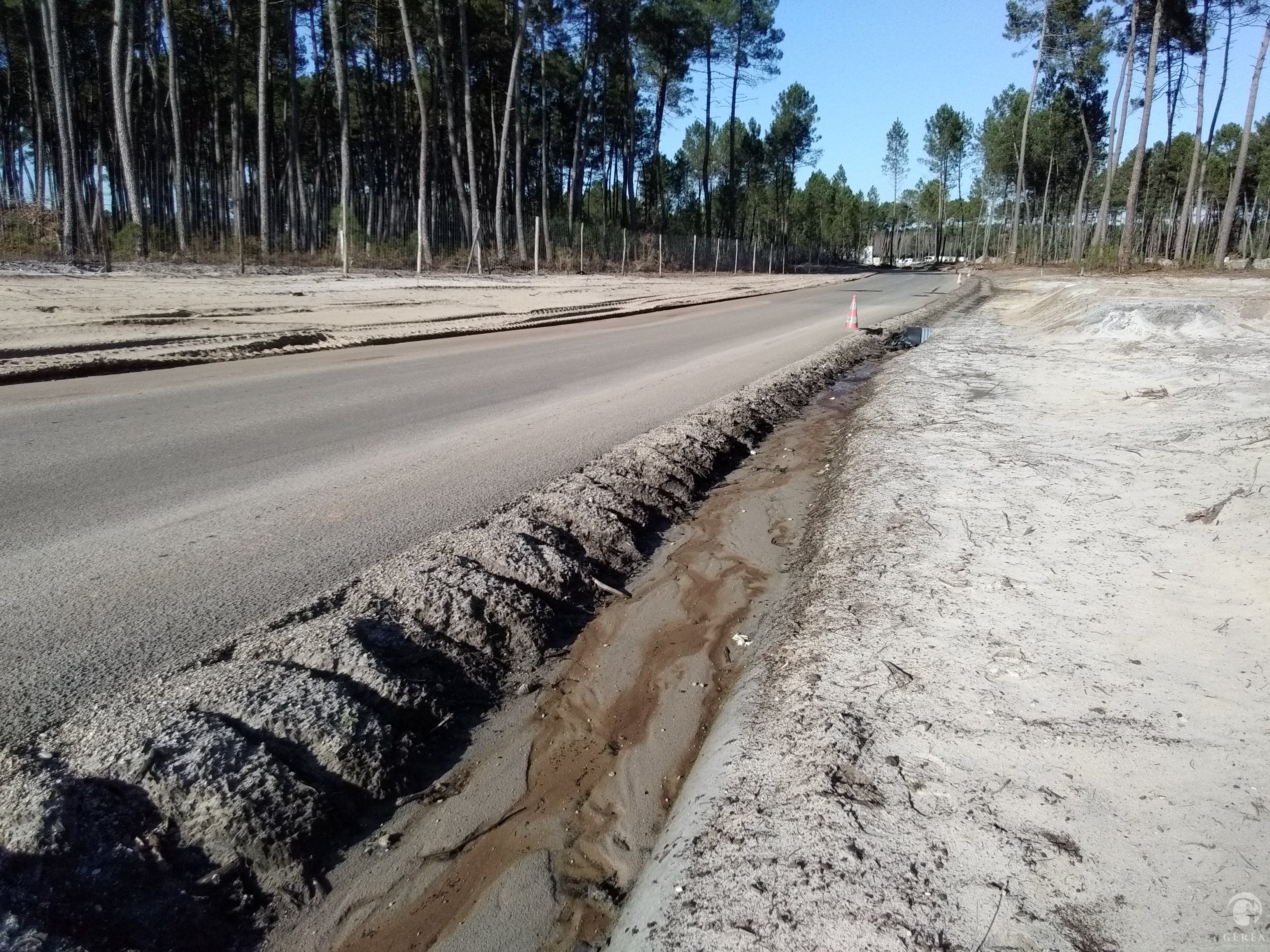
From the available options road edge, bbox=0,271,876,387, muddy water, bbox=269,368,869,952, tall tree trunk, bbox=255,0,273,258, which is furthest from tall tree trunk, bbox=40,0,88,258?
muddy water, bbox=269,368,869,952

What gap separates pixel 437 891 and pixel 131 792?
0.88m

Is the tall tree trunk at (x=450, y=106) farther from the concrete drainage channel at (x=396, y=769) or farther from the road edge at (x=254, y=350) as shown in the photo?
the concrete drainage channel at (x=396, y=769)

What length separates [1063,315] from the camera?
15.8 metres

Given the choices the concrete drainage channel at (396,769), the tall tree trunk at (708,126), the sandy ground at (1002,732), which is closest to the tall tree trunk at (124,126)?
the concrete drainage channel at (396,769)

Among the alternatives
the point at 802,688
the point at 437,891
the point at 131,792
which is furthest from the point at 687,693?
the point at 131,792

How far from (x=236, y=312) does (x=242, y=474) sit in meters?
9.65

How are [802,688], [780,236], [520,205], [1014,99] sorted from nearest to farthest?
[802,688]
[520,205]
[1014,99]
[780,236]

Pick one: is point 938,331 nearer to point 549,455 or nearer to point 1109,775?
point 549,455

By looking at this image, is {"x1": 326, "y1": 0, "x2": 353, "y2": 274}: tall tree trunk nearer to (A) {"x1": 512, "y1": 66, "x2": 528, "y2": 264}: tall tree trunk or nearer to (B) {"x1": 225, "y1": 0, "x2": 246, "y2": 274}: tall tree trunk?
(B) {"x1": 225, "y1": 0, "x2": 246, "y2": 274}: tall tree trunk

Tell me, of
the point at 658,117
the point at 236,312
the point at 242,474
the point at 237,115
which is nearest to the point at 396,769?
the point at 242,474

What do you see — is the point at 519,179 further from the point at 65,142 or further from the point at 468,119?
the point at 65,142

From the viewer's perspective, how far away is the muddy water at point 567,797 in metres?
2.13

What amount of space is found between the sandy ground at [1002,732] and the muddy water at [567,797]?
6.5 inches

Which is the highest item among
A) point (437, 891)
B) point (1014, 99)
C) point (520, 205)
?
point (1014, 99)
